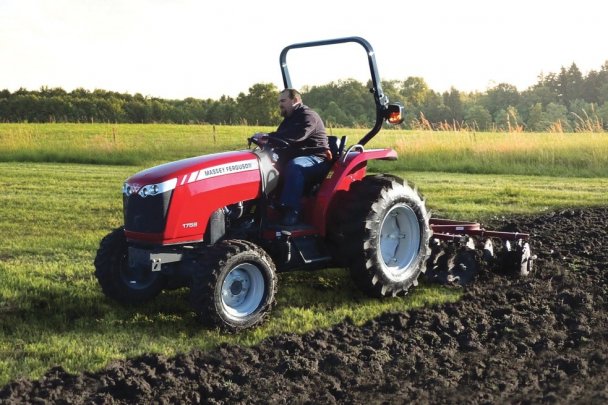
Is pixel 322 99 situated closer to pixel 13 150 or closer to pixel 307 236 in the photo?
pixel 13 150

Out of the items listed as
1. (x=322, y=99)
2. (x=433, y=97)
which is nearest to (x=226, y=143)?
(x=322, y=99)

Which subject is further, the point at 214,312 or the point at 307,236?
the point at 307,236

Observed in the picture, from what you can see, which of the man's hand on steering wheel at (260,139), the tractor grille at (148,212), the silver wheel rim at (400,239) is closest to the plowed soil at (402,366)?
the silver wheel rim at (400,239)

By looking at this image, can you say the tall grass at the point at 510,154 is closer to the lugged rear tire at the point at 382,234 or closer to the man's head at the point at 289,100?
the lugged rear tire at the point at 382,234

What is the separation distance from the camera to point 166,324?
5543mm

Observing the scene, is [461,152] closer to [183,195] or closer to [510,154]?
[510,154]

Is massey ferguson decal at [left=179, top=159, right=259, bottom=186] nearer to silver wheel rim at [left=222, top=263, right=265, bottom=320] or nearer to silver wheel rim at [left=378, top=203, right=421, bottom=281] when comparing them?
silver wheel rim at [left=222, top=263, right=265, bottom=320]

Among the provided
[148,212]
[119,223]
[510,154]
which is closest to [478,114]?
[510,154]

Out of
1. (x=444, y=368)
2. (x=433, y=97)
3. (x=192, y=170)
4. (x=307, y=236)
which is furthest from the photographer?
(x=433, y=97)

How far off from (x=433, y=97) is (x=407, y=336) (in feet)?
145

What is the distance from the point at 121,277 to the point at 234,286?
1151 millimetres

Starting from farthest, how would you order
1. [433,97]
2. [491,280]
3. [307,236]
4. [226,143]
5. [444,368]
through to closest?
[433,97], [226,143], [491,280], [307,236], [444,368]

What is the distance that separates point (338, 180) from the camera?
6.07m

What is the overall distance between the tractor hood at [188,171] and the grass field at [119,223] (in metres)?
1.03
